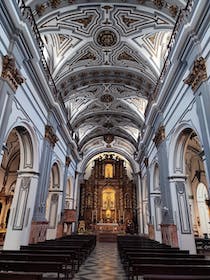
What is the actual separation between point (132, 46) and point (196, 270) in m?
9.08

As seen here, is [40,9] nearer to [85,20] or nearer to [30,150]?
[85,20]

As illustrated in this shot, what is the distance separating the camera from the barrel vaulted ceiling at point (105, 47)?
798 cm

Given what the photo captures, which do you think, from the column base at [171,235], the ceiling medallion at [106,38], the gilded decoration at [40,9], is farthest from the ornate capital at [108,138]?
the gilded decoration at [40,9]

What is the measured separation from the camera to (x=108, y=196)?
23734 mm

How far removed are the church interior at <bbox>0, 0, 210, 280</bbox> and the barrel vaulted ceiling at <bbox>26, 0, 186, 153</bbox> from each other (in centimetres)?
5

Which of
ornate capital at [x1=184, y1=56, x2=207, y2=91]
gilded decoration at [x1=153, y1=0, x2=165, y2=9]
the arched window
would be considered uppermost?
gilded decoration at [x1=153, y1=0, x2=165, y2=9]

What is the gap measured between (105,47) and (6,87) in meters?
5.94

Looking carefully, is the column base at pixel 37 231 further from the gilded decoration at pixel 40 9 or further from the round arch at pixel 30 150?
the gilded decoration at pixel 40 9

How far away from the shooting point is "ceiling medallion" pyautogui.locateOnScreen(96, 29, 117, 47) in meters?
9.43

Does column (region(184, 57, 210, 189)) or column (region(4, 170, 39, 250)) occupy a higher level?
column (region(184, 57, 210, 189))

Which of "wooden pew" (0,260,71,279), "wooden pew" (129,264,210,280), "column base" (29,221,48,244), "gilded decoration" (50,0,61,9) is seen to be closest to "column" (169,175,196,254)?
"wooden pew" (129,264,210,280)

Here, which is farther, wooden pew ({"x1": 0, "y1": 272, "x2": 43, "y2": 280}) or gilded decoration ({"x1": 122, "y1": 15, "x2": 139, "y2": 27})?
gilded decoration ({"x1": 122, "y1": 15, "x2": 139, "y2": 27})

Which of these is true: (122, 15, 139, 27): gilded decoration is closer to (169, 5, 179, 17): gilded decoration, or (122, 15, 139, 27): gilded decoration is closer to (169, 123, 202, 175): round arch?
(169, 5, 179, 17): gilded decoration

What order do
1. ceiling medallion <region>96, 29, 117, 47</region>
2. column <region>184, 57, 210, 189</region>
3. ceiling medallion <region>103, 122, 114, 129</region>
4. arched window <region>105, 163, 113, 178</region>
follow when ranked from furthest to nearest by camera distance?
arched window <region>105, 163, 113, 178</region>, ceiling medallion <region>103, 122, 114, 129</region>, ceiling medallion <region>96, 29, 117, 47</region>, column <region>184, 57, 210, 189</region>
